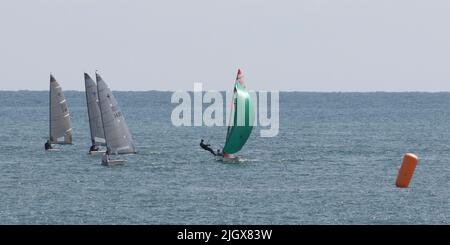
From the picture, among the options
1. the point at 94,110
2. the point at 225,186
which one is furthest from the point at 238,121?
the point at 225,186

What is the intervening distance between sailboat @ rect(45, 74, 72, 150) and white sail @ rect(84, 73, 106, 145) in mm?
9685

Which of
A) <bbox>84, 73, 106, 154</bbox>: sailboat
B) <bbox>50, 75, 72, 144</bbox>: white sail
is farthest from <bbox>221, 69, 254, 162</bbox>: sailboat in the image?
<bbox>50, 75, 72, 144</bbox>: white sail

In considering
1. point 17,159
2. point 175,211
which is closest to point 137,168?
point 17,159

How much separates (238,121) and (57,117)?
75.1ft

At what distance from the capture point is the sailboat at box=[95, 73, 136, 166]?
85.3 m

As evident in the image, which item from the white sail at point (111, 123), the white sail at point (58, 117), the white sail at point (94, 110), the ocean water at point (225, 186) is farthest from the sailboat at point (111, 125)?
the white sail at point (58, 117)

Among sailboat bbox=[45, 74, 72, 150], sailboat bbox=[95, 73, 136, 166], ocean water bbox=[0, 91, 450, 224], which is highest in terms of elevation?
sailboat bbox=[45, 74, 72, 150]

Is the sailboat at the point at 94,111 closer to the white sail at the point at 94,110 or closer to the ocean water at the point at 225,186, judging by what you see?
the white sail at the point at 94,110

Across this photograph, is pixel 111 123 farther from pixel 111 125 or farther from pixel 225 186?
pixel 225 186

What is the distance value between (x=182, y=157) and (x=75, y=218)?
140ft

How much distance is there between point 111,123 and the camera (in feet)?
282

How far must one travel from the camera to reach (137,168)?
85375mm

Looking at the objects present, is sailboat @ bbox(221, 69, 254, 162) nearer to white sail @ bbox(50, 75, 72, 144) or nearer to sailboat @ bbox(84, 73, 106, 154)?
sailboat @ bbox(84, 73, 106, 154)

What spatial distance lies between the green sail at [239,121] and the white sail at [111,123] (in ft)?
30.2
